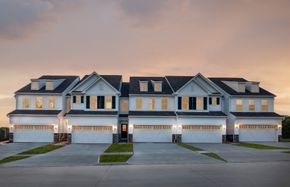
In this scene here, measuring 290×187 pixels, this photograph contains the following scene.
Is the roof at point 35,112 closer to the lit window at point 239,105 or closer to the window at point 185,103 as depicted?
the window at point 185,103

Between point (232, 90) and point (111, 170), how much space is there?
115 ft

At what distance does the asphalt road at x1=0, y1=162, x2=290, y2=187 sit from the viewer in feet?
51.5

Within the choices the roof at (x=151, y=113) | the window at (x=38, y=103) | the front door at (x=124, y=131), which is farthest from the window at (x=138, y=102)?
the window at (x=38, y=103)

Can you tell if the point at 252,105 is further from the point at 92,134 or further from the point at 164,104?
the point at 92,134

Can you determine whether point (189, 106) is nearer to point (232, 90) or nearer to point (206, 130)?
point (206, 130)

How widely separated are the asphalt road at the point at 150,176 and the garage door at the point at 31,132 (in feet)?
83.9

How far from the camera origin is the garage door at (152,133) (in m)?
46.8

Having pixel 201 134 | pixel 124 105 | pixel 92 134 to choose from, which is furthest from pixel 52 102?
pixel 201 134

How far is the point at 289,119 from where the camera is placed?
5762 centimetres

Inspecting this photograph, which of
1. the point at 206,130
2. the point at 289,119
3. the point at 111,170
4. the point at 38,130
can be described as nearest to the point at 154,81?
the point at 206,130

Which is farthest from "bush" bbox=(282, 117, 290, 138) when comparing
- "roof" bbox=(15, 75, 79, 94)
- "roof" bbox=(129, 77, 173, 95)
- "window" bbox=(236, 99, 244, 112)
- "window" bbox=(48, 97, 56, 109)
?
"window" bbox=(48, 97, 56, 109)

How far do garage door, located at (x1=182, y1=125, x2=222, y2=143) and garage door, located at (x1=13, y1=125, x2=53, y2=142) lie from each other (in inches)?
681

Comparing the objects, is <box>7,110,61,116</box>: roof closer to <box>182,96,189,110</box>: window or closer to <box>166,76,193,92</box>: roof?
<box>166,76,193,92</box>: roof

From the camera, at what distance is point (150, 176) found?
1792cm
